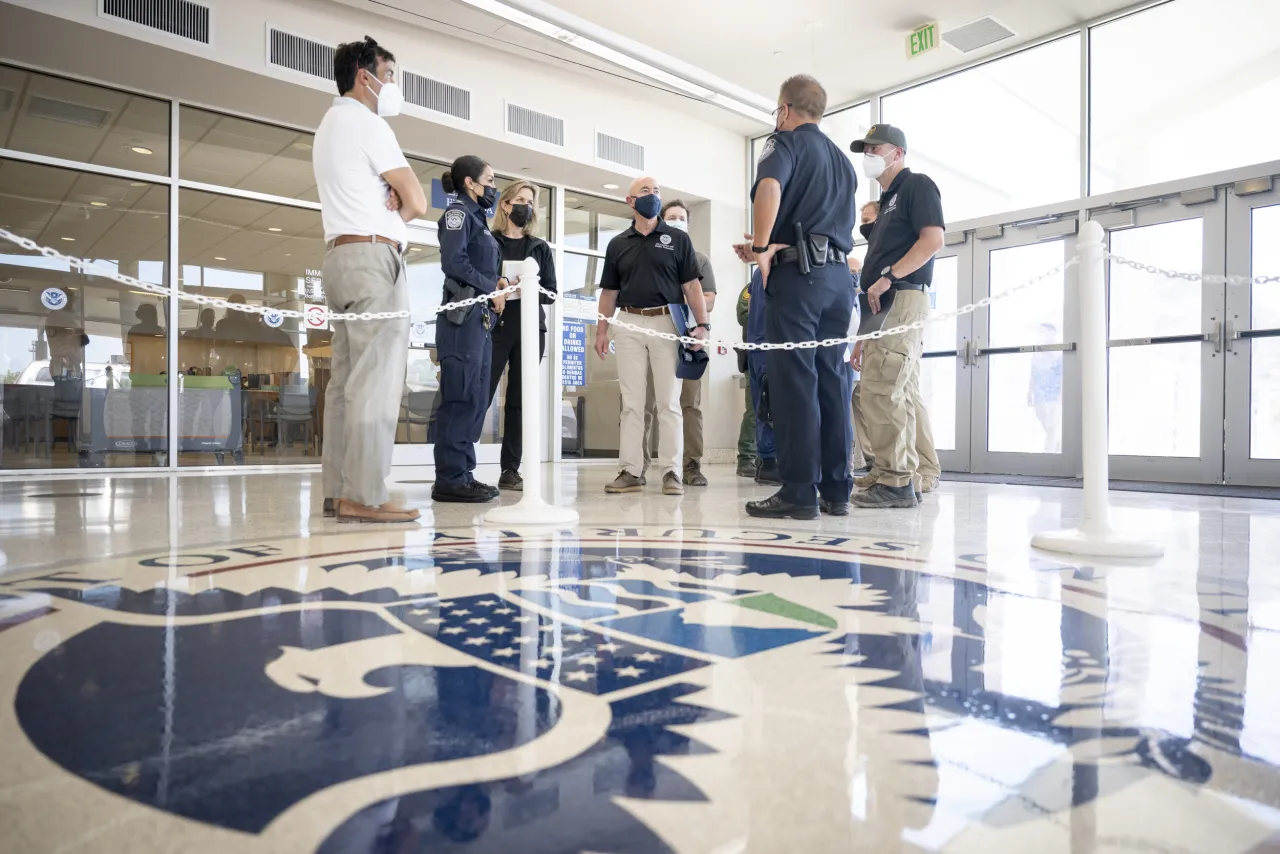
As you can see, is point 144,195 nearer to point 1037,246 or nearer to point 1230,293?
point 1037,246

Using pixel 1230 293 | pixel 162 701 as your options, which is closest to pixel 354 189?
pixel 162 701

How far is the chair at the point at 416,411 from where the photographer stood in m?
7.45

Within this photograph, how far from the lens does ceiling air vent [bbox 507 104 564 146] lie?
7.21 m

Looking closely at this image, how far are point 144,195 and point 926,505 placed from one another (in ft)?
19.5

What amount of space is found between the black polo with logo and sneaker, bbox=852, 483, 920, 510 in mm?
1362

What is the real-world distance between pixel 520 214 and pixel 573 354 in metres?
4.14

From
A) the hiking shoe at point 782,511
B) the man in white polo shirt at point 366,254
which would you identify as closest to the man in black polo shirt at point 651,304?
the hiking shoe at point 782,511

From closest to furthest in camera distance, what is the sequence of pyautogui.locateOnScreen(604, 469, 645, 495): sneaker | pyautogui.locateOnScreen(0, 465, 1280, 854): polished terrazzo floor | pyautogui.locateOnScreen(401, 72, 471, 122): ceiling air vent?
pyautogui.locateOnScreen(0, 465, 1280, 854): polished terrazzo floor → pyautogui.locateOnScreen(604, 469, 645, 495): sneaker → pyautogui.locateOnScreen(401, 72, 471, 122): ceiling air vent

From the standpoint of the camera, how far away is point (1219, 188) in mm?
6066

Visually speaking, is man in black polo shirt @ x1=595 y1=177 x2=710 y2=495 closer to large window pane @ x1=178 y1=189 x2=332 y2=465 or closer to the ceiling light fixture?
the ceiling light fixture

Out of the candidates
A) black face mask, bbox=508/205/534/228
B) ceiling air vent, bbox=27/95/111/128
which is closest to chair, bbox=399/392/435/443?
ceiling air vent, bbox=27/95/111/128

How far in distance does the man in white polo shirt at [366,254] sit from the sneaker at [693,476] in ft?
7.65

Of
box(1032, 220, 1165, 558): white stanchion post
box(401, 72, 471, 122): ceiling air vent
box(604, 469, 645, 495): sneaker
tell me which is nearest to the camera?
box(1032, 220, 1165, 558): white stanchion post

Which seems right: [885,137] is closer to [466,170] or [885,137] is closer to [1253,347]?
[466,170]
